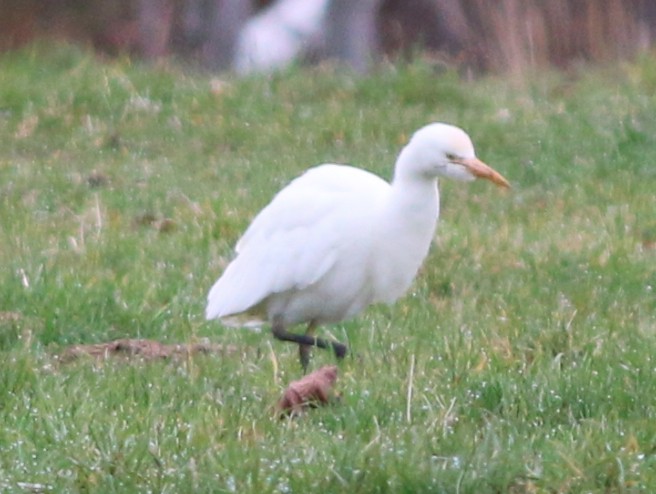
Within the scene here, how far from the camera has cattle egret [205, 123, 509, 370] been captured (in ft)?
18.5

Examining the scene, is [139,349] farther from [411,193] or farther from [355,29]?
[355,29]

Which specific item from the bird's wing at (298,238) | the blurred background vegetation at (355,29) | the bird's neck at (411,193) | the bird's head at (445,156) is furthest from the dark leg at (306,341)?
the blurred background vegetation at (355,29)

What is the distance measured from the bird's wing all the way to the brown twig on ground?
17 centimetres

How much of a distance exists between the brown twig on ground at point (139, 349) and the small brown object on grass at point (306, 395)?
0.89m

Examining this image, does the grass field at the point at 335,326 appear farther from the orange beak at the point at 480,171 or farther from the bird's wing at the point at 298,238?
the orange beak at the point at 480,171

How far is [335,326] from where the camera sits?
21.0 feet

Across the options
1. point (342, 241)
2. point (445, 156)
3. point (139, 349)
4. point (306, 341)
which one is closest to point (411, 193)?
point (445, 156)

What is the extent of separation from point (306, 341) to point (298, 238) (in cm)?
37

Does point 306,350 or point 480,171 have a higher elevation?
point 480,171

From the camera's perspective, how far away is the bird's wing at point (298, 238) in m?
5.73

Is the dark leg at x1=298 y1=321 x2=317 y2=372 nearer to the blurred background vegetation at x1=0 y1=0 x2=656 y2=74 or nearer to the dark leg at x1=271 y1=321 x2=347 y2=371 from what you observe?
the dark leg at x1=271 y1=321 x2=347 y2=371

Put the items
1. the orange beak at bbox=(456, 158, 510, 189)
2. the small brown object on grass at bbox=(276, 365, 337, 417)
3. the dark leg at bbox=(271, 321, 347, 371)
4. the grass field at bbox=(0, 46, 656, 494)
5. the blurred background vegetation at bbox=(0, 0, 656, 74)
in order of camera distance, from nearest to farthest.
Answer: the grass field at bbox=(0, 46, 656, 494) → the small brown object on grass at bbox=(276, 365, 337, 417) → the orange beak at bbox=(456, 158, 510, 189) → the dark leg at bbox=(271, 321, 347, 371) → the blurred background vegetation at bbox=(0, 0, 656, 74)

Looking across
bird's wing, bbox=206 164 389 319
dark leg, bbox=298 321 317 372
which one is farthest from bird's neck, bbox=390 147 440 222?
dark leg, bbox=298 321 317 372

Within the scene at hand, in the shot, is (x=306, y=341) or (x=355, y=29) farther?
(x=355, y=29)
